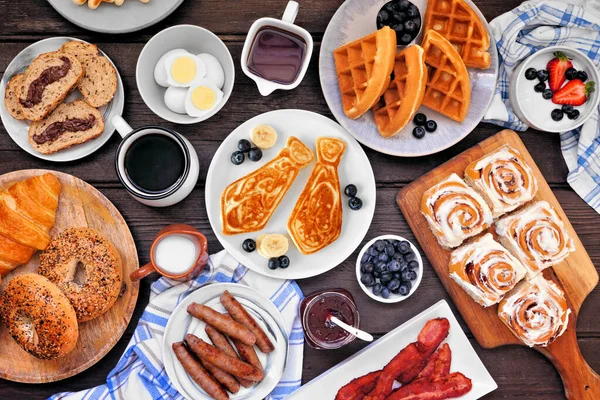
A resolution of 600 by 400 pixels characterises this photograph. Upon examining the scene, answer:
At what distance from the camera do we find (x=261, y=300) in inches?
92.1

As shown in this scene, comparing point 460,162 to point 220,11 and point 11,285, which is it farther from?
point 11,285

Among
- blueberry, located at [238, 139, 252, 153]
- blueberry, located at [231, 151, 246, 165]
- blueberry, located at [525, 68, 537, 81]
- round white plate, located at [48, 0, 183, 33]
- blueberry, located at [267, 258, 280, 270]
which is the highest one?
blueberry, located at [525, 68, 537, 81]

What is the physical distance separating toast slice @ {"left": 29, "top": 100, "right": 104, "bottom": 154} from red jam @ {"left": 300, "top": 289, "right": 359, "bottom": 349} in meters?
1.06

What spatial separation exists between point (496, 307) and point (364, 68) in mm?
1087

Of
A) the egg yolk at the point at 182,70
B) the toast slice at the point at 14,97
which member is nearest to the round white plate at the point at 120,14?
the egg yolk at the point at 182,70

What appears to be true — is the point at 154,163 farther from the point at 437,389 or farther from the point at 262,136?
the point at 437,389

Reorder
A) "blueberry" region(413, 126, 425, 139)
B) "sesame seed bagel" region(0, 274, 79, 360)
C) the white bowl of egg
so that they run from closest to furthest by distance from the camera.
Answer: "sesame seed bagel" region(0, 274, 79, 360)
the white bowl of egg
"blueberry" region(413, 126, 425, 139)

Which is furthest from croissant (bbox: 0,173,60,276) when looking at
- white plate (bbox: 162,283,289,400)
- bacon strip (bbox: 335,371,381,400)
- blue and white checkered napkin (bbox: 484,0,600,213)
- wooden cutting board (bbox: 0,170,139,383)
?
blue and white checkered napkin (bbox: 484,0,600,213)

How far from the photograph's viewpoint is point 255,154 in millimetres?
2381

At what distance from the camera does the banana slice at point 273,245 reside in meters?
2.35

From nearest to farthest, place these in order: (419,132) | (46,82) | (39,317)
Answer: (39,317) → (46,82) → (419,132)

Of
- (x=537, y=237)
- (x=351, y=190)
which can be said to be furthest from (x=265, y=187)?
(x=537, y=237)

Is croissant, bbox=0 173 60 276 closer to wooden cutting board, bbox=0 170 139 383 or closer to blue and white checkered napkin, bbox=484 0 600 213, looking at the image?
wooden cutting board, bbox=0 170 139 383

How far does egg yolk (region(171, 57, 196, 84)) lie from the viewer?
2.30m
